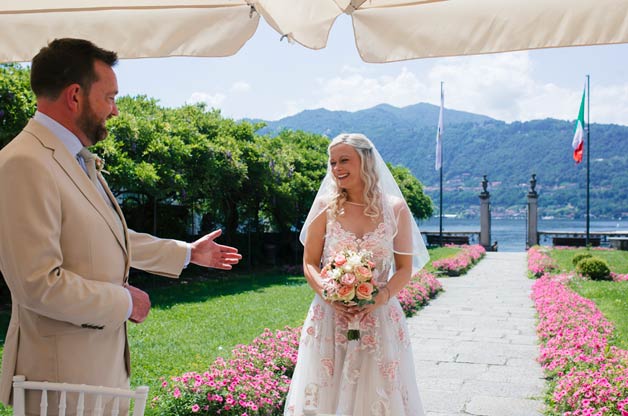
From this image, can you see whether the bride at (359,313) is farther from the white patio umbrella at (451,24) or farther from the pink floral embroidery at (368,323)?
the white patio umbrella at (451,24)

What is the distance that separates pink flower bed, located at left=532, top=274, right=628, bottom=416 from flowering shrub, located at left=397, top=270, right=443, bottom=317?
2.32 m

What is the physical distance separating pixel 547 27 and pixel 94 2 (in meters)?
2.57

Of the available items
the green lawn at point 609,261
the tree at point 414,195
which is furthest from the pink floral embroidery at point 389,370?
the tree at point 414,195

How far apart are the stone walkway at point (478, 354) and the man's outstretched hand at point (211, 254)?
346 cm

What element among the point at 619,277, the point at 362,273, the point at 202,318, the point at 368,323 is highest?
the point at 362,273

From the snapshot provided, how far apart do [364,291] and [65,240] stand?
2121 mm

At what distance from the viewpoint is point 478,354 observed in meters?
8.35

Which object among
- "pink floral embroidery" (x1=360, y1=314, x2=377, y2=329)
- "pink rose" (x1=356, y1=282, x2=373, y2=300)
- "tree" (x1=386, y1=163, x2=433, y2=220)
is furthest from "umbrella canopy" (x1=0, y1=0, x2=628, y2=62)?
"tree" (x1=386, y1=163, x2=433, y2=220)

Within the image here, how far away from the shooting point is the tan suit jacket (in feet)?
6.78

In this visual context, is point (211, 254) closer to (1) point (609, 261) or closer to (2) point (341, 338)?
(2) point (341, 338)

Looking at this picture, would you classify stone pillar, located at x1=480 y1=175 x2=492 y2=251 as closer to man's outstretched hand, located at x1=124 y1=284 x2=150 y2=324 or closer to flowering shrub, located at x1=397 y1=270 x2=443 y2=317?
flowering shrub, located at x1=397 y1=270 x2=443 y2=317

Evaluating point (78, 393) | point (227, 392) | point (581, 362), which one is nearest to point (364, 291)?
point (227, 392)

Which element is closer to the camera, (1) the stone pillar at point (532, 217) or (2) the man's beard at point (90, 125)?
(2) the man's beard at point (90, 125)

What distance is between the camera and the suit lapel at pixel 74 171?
2267mm
